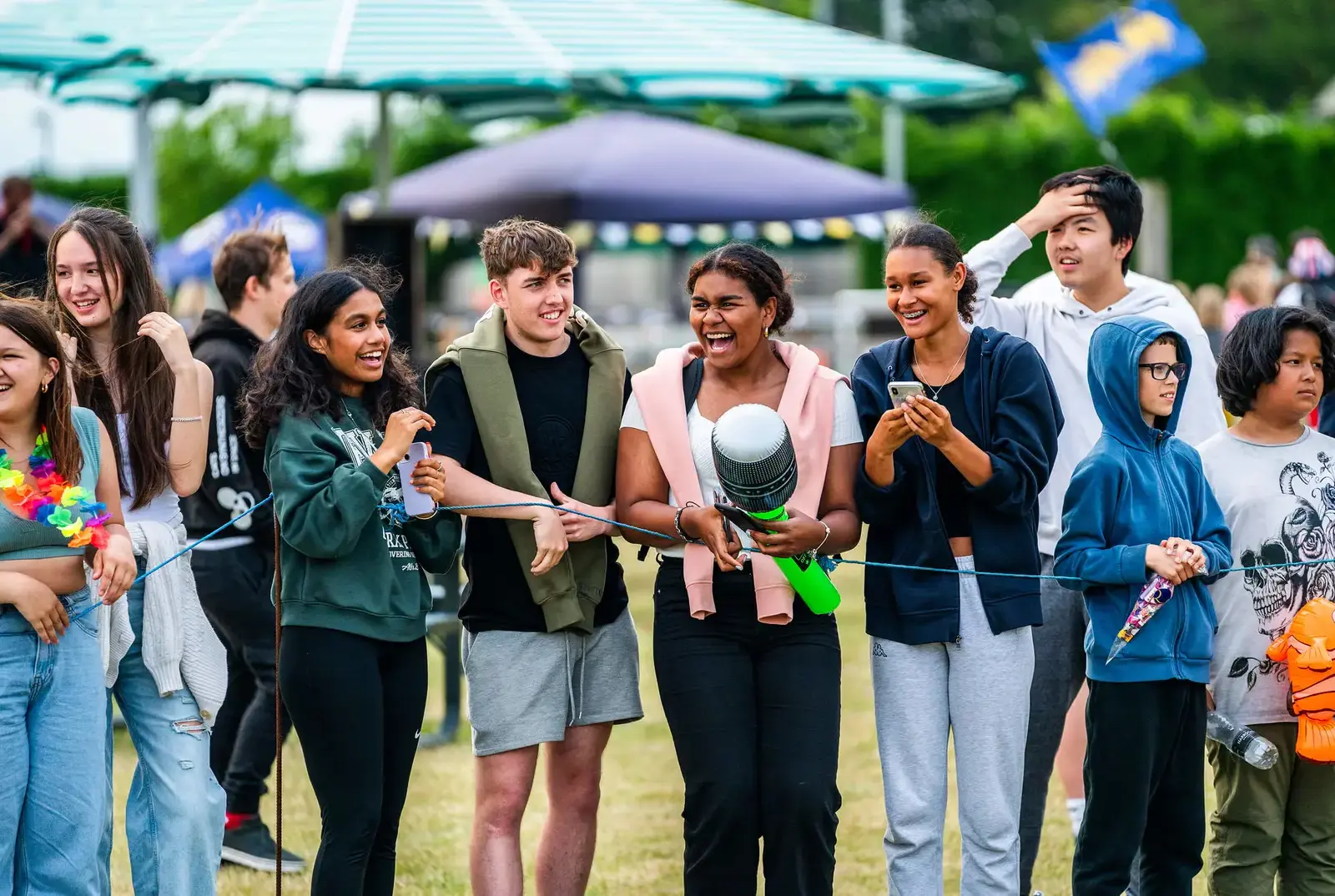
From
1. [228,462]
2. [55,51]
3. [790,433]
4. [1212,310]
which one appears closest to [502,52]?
[55,51]

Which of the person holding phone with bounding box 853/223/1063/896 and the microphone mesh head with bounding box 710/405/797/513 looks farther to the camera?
the person holding phone with bounding box 853/223/1063/896

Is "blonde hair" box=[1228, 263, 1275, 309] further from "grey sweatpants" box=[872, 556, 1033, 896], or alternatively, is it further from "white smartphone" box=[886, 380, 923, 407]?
"white smartphone" box=[886, 380, 923, 407]

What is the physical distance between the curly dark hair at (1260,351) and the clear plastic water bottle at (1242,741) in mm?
863

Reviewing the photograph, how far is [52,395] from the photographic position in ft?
13.1

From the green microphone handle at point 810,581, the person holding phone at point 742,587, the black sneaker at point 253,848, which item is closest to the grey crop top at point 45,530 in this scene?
the person holding phone at point 742,587

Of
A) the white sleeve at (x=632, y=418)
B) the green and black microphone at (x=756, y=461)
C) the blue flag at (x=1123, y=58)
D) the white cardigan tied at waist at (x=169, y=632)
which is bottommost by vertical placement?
the white cardigan tied at waist at (x=169, y=632)

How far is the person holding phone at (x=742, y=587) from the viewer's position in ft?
13.2

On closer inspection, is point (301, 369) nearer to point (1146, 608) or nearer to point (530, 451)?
point (530, 451)

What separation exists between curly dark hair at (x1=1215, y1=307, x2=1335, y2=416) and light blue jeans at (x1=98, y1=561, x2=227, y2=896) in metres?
2.92

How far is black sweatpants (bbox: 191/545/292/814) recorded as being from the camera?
5727 mm

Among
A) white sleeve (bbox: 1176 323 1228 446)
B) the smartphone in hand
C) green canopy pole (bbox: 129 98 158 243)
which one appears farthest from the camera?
green canopy pole (bbox: 129 98 158 243)

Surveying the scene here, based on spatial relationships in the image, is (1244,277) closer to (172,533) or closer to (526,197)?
(526,197)

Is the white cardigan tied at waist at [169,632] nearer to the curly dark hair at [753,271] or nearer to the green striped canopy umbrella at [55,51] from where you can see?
the curly dark hair at [753,271]

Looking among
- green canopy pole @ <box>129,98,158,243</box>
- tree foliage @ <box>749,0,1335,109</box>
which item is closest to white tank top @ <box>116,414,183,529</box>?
green canopy pole @ <box>129,98,158,243</box>
